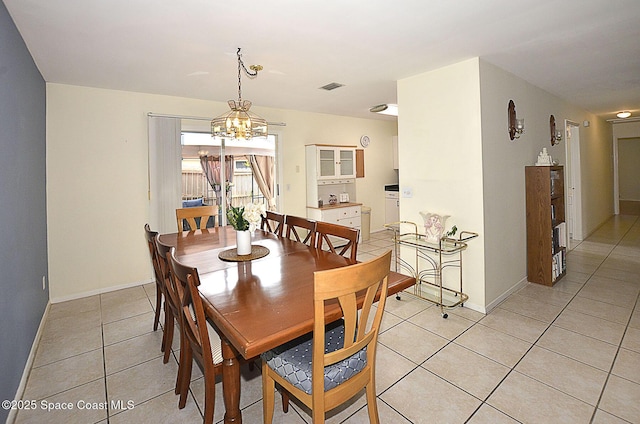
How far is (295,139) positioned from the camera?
5.31 meters

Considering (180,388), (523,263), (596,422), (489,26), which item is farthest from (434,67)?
(180,388)

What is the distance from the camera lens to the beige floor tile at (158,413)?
177 cm

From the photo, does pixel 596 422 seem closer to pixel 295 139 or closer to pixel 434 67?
pixel 434 67

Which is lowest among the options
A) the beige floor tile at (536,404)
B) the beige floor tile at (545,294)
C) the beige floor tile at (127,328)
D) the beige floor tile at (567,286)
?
the beige floor tile at (536,404)

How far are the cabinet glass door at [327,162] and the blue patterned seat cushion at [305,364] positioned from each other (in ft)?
13.3

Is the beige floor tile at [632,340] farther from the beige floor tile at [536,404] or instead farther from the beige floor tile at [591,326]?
the beige floor tile at [536,404]

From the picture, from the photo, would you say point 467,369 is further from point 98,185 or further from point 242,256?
point 98,185

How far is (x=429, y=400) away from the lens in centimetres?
188

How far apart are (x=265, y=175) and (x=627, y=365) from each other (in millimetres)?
4700

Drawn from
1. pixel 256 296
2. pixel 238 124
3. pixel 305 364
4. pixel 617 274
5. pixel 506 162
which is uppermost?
pixel 238 124

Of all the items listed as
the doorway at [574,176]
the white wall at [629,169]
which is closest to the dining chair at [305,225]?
the doorway at [574,176]

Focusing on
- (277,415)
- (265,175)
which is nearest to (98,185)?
(265,175)

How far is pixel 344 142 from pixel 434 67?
2.96 meters

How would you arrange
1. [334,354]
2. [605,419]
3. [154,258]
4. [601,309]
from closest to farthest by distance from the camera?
1. [334,354]
2. [605,419]
3. [154,258]
4. [601,309]
